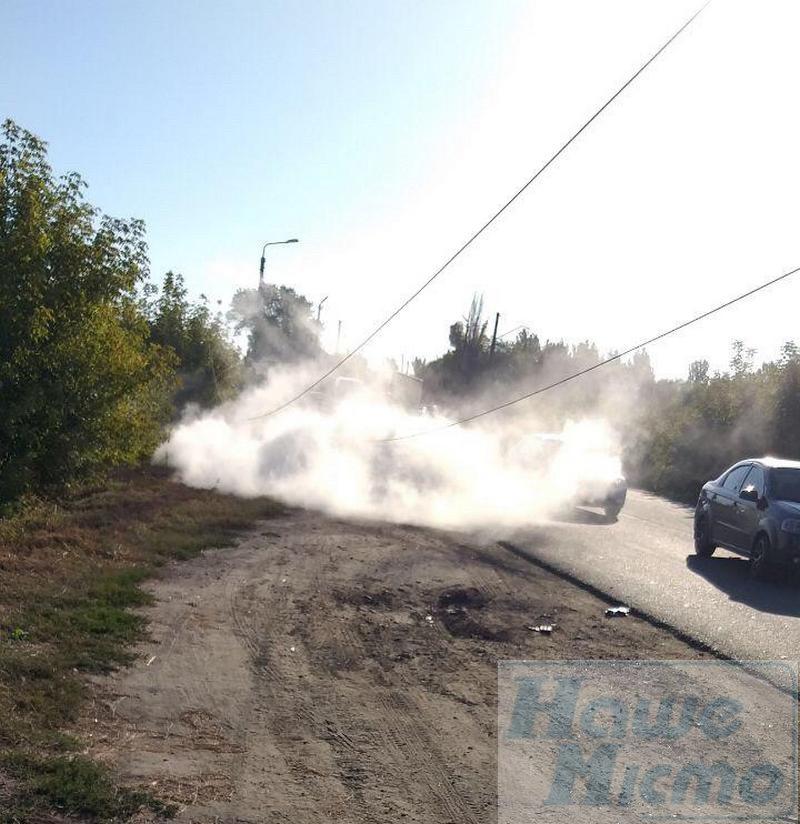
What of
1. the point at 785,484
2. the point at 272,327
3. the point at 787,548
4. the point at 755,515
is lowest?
the point at 787,548

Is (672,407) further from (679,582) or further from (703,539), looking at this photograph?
(679,582)

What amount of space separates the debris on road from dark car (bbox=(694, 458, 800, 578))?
10.1 ft

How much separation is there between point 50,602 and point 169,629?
111 centimetres

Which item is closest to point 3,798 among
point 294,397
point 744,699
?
point 744,699

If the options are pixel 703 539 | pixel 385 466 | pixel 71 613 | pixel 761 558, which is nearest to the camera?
pixel 71 613

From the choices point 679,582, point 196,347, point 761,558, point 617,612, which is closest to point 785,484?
point 761,558

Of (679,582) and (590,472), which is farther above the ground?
(590,472)

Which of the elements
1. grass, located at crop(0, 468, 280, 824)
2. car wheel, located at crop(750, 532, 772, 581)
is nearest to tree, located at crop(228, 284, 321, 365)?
grass, located at crop(0, 468, 280, 824)

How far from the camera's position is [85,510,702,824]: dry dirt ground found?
4.93 m

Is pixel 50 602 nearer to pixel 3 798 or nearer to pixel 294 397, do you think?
pixel 3 798

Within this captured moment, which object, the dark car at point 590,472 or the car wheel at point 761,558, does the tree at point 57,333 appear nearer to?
the car wheel at point 761,558

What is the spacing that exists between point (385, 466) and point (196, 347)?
7985 mm

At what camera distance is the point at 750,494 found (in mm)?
12977

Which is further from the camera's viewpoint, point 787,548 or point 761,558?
point 761,558
